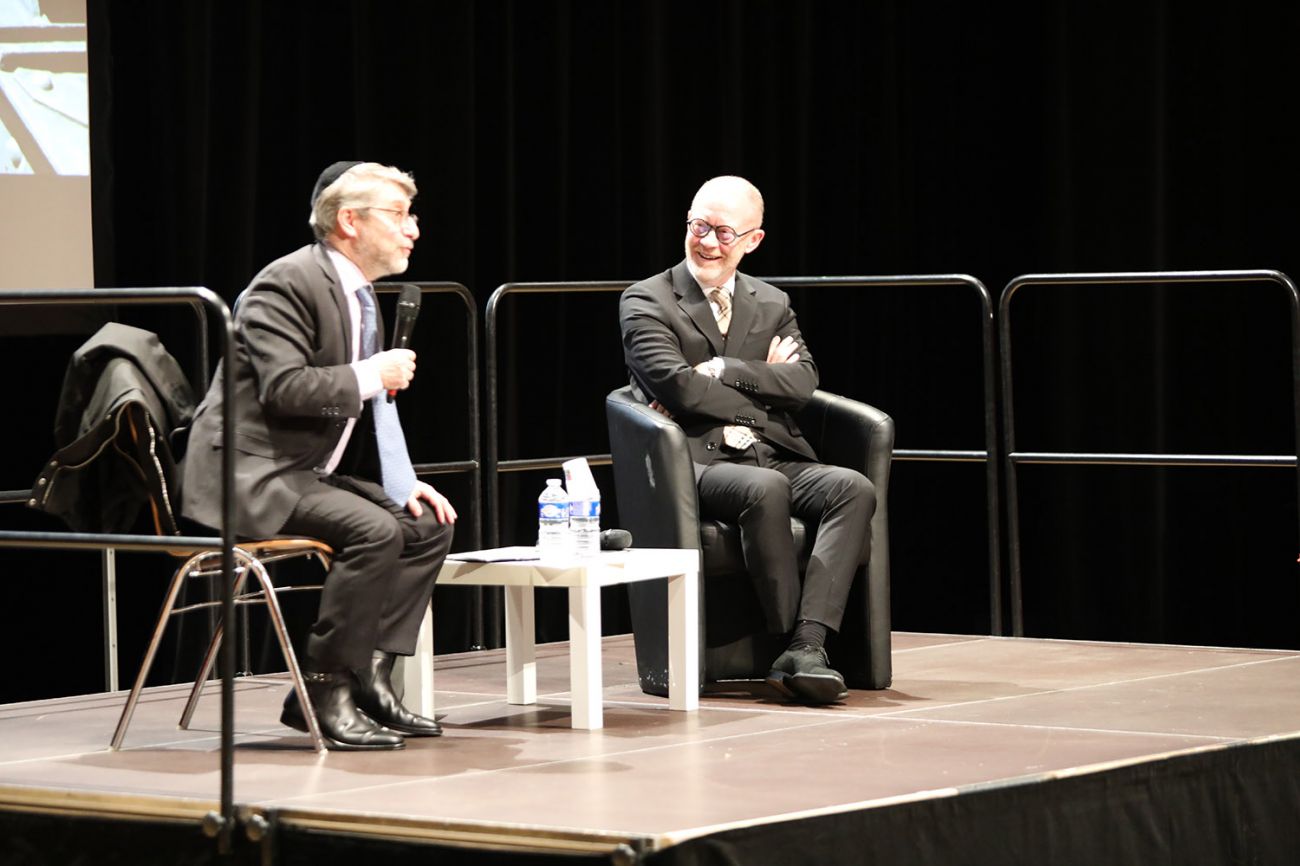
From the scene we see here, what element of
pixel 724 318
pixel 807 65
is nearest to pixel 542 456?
pixel 807 65

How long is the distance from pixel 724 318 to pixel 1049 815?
1610mm

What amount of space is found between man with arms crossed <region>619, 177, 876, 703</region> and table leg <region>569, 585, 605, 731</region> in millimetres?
458

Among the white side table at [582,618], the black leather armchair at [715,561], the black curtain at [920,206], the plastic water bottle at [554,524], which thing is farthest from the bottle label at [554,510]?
the black curtain at [920,206]

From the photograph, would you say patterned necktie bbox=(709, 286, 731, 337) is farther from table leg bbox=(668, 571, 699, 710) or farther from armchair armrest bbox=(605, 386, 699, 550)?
table leg bbox=(668, 571, 699, 710)

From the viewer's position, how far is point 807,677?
428 centimetres

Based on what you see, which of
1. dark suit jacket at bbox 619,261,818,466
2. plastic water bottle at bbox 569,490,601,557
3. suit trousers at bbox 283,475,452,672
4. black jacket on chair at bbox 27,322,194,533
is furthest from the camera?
dark suit jacket at bbox 619,261,818,466

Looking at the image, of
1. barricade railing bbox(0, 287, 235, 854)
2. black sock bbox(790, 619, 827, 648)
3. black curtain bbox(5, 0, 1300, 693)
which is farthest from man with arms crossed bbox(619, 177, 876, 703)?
black curtain bbox(5, 0, 1300, 693)

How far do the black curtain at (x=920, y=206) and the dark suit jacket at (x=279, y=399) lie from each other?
7.16 ft

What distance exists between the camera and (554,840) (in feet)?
9.86

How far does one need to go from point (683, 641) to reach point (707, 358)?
0.72 metres

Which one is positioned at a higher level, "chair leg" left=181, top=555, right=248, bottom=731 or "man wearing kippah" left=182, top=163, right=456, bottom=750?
"man wearing kippah" left=182, top=163, right=456, bottom=750

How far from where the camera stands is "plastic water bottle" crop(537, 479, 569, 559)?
166 inches

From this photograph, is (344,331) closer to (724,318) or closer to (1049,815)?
(724,318)

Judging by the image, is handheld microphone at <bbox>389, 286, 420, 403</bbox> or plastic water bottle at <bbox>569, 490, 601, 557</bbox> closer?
handheld microphone at <bbox>389, 286, 420, 403</bbox>
